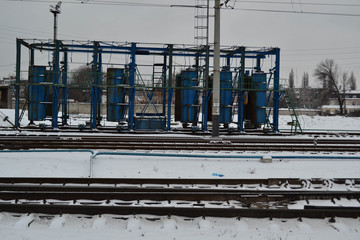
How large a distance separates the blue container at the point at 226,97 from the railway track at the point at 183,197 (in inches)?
621

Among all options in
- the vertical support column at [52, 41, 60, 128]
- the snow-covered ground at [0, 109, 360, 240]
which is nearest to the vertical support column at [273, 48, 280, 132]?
the snow-covered ground at [0, 109, 360, 240]

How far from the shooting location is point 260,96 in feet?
78.4

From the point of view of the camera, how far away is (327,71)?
67.2m

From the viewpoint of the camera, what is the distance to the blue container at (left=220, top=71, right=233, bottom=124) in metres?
23.5

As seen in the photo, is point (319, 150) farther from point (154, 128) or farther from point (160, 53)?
point (160, 53)

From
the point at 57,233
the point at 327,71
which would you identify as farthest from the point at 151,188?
the point at 327,71

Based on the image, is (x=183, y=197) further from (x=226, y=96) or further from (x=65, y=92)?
(x=65, y=92)

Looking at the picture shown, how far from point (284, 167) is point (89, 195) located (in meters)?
6.92

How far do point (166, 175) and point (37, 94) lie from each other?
58.3 feet

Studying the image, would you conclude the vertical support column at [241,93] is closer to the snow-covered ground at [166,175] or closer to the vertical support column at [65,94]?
the snow-covered ground at [166,175]

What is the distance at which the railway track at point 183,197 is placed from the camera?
569 centimetres

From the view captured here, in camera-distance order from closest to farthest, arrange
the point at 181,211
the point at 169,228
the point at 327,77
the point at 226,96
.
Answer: the point at 169,228 < the point at 181,211 < the point at 226,96 < the point at 327,77

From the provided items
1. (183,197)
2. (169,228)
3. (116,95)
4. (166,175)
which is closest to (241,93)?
(116,95)

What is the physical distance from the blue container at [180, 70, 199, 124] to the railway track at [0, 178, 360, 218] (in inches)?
607
